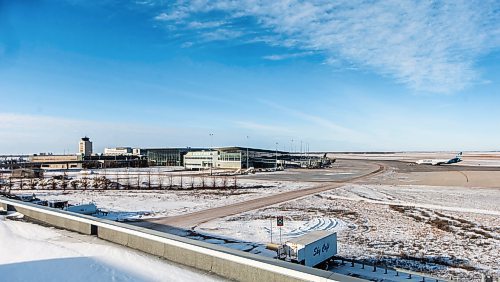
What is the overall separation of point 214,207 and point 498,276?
72.5 feet

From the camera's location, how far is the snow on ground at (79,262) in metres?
11.4

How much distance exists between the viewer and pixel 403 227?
24.0 m

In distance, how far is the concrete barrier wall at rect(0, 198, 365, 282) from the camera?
364 inches

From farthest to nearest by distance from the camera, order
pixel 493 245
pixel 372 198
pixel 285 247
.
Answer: pixel 372 198 < pixel 493 245 < pixel 285 247

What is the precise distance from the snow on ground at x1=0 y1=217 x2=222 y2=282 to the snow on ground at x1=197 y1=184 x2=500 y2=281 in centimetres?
901

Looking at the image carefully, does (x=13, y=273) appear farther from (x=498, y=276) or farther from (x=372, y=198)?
(x=372, y=198)

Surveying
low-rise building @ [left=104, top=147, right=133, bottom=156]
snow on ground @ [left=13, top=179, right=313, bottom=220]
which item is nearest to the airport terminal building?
snow on ground @ [left=13, top=179, right=313, bottom=220]

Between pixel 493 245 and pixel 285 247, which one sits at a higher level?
pixel 285 247

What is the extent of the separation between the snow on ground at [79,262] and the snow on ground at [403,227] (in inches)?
355

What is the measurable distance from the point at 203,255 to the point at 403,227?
1731 cm

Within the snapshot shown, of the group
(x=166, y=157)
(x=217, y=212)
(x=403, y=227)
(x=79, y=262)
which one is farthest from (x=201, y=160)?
(x=79, y=262)

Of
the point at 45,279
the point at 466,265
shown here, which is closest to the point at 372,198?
the point at 466,265

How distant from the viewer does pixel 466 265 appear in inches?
639

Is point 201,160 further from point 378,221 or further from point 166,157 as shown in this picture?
point 378,221
